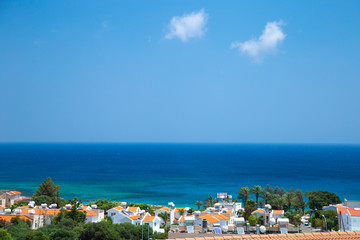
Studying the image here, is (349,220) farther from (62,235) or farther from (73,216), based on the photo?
(73,216)

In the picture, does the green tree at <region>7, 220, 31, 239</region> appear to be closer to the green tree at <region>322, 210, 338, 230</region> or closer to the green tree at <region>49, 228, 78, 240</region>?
the green tree at <region>49, 228, 78, 240</region>

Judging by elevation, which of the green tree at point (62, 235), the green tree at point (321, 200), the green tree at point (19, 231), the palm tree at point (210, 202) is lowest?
the palm tree at point (210, 202)

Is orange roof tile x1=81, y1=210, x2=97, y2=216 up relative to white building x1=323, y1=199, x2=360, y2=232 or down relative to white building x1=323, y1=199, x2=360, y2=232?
down

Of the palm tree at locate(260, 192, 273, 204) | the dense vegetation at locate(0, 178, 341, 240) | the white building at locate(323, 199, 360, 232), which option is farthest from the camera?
the palm tree at locate(260, 192, 273, 204)

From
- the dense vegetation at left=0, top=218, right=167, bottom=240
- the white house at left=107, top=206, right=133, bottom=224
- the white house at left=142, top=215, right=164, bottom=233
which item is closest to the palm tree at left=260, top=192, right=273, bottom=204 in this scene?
the white house at left=142, top=215, right=164, bottom=233

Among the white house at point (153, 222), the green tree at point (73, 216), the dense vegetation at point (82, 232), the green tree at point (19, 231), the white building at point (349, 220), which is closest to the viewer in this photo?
the dense vegetation at point (82, 232)

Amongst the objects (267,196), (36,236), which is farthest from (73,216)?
(267,196)

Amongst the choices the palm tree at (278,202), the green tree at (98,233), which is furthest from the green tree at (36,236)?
the palm tree at (278,202)

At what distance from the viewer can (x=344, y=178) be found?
118062mm

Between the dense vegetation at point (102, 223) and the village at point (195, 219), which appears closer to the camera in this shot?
the dense vegetation at point (102, 223)

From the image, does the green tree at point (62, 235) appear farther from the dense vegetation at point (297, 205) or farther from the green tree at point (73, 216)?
the dense vegetation at point (297, 205)

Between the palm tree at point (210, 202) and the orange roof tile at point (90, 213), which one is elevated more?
the orange roof tile at point (90, 213)

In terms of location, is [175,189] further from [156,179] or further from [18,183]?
[18,183]

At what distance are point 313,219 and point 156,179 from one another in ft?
258
